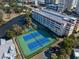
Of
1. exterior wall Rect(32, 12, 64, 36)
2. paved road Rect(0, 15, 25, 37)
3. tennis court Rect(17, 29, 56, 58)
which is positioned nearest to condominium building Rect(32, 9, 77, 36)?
exterior wall Rect(32, 12, 64, 36)

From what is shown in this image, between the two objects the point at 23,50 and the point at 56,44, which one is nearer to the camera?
the point at 23,50

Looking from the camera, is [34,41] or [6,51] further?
[34,41]

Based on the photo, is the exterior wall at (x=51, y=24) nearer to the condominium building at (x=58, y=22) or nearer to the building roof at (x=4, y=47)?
the condominium building at (x=58, y=22)

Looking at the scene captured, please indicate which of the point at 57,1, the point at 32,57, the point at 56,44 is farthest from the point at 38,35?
the point at 57,1

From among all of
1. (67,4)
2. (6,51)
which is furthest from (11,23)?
(67,4)

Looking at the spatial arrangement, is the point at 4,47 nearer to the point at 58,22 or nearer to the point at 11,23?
the point at 58,22

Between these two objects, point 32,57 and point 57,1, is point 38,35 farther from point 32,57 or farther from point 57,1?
point 57,1

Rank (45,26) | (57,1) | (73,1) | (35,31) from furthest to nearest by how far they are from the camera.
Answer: (57,1) < (73,1) < (45,26) < (35,31)
